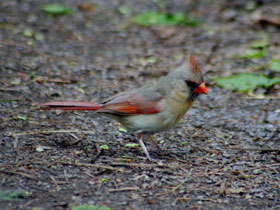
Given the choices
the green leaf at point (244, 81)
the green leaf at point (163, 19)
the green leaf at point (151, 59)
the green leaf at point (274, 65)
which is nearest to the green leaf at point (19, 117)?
the green leaf at point (151, 59)

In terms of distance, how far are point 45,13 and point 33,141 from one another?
14.1 feet

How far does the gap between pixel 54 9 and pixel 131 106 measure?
4393 mm

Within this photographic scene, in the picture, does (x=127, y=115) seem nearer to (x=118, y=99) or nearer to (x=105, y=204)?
(x=118, y=99)

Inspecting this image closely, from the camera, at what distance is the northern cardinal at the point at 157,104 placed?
13.9ft

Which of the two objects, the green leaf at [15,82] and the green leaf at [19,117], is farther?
the green leaf at [15,82]

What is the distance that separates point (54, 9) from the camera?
320 inches

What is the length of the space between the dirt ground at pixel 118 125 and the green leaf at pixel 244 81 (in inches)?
3.4

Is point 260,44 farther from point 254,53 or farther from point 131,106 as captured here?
point 131,106

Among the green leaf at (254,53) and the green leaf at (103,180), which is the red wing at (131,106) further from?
the green leaf at (254,53)

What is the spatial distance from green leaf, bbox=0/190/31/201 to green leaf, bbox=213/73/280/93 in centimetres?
333

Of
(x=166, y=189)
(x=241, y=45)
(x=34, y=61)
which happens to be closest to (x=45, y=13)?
(x=34, y=61)

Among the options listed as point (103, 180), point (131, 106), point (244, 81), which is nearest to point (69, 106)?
point (131, 106)

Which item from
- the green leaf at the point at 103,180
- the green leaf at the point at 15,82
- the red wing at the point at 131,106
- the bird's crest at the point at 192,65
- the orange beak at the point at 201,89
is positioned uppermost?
the bird's crest at the point at 192,65

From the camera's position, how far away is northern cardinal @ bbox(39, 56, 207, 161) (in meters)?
4.23
